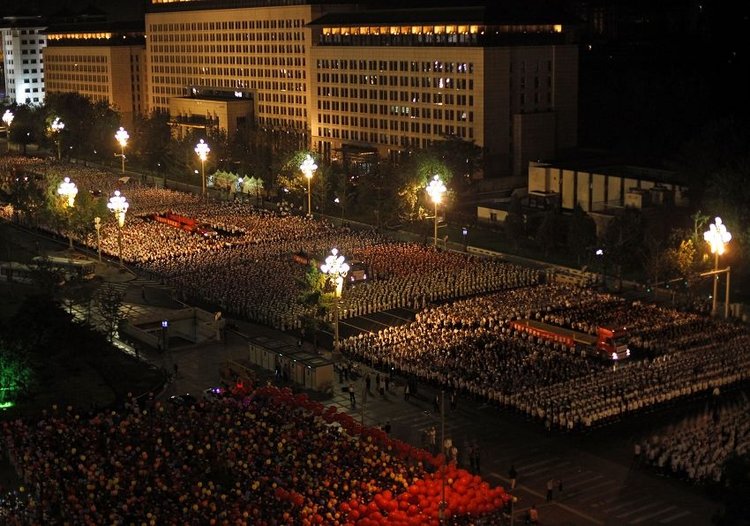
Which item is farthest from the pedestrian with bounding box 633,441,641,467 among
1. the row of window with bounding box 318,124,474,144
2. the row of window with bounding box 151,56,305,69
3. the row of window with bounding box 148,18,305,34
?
the row of window with bounding box 148,18,305,34

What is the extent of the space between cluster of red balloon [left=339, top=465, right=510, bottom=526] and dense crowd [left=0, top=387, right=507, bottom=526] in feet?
0.11

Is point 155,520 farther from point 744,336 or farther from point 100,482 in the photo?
point 744,336

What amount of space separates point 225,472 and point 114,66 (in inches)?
5027

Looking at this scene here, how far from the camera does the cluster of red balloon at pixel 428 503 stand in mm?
29688

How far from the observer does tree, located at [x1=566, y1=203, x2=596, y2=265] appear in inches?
2507

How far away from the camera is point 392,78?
10062 centimetres

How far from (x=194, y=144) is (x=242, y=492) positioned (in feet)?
249

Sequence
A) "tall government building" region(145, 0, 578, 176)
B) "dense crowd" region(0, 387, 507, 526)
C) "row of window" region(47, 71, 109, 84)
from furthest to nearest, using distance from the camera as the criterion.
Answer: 1. "row of window" region(47, 71, 109, 84)
2. "tall government building" region(145, 0, 578, 176)
3. "dense crowd" region(0, 387, 507, 526)

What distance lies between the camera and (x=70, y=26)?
166 meters

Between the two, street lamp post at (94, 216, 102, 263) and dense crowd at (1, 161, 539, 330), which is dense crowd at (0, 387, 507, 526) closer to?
dense crowd at (1, 161, 539, 330)

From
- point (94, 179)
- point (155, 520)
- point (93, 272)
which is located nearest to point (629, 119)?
point (94, 179)

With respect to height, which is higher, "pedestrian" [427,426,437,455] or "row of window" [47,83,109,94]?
"row of window" [47,83,109,94]

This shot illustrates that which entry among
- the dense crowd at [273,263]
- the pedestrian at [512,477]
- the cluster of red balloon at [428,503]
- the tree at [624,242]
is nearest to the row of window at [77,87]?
the dense crowd at [273,263]

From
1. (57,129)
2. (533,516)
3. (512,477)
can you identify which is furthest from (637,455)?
(57,129)
